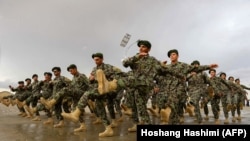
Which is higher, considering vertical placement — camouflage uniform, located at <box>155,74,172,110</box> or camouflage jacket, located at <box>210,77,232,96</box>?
camouflage jacket, located at <box>210,77,232,96</box>

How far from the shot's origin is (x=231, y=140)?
18.7 feet

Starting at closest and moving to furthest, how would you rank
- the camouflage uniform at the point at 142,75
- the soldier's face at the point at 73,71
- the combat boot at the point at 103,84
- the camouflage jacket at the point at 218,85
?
the combat boot at the point at 103,84 < the camouflage uniform at the point at 142,75 < the soldier's face at the point at 73,71 < the camouflage jacket at the point at 218,85

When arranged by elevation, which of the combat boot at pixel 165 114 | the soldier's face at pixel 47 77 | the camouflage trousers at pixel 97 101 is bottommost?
the combat boot at pixel 165 114

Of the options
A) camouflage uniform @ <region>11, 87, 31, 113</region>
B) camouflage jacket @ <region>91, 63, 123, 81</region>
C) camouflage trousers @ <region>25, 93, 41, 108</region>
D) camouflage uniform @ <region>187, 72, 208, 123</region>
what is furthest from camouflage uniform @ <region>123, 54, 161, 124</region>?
camouflage uniform @ <region>11, 87, 31, 113</region>

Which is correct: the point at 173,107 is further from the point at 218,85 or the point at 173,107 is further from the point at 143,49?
the point at 218,85

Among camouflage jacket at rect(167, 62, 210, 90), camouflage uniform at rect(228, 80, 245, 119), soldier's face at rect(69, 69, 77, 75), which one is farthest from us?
camouflage uniform at rect(228, 80, 245, 119)

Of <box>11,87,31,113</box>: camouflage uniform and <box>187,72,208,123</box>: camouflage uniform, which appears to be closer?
<box>187,72,208,123</box>: camouflage uniform

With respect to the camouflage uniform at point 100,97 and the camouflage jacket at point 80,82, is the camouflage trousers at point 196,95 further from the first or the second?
the camouflage uniform at point 100,97

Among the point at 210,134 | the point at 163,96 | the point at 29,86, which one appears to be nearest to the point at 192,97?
the point at 163,96

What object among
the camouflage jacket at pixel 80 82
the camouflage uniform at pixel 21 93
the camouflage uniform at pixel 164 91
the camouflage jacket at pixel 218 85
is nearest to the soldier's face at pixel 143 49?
the camouflage uniform at pixel 164 91

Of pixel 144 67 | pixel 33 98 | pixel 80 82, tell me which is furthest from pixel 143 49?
pixel 33 98

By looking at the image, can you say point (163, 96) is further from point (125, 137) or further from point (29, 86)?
point (29, 86)

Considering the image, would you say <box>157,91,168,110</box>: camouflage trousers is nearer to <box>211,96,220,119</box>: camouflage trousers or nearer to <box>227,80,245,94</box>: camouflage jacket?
<box>211,96,220,119</box>: camouflage trousers

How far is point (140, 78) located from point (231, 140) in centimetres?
282
